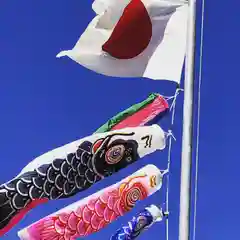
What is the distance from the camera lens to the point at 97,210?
6586 millimetres

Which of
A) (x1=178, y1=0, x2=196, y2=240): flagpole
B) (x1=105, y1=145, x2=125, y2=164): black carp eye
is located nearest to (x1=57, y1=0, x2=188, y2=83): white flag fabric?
(x1=178, y1=0, x2=196, y2=240): flagpole

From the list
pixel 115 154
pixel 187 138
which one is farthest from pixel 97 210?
pixel 187 138

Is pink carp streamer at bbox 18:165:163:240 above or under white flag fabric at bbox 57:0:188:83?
→ under

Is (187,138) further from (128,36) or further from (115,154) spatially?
(128,36)

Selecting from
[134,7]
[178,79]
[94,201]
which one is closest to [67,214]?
[94,201]

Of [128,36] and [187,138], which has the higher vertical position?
[128,36]

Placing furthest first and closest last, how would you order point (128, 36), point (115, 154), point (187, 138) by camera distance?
point (128, 36), point (115, 154), point (187, 138)

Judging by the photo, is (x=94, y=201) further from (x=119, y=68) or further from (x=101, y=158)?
(x=119, y=68)

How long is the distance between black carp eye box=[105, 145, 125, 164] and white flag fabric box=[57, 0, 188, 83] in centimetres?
108

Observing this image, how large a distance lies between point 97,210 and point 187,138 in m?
1.14

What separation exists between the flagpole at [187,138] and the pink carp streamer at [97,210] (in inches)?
17.1

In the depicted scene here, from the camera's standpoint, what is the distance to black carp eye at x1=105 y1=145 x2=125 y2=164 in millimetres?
6637

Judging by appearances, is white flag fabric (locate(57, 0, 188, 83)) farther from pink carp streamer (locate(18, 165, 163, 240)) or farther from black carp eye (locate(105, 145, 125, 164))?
pink carp streamer (locate(18, 165, 163, 240))

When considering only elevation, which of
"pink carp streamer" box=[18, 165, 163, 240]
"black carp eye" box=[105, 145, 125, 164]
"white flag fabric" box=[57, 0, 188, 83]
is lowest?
"pink carp streamer" box=[18, 165, 163, 240]
